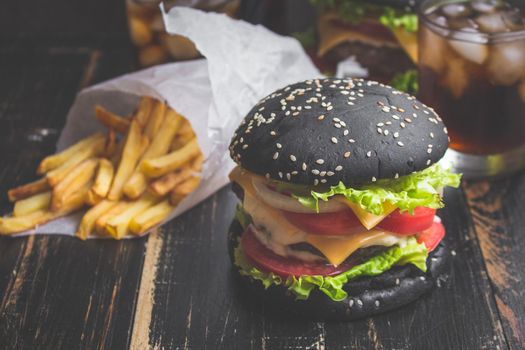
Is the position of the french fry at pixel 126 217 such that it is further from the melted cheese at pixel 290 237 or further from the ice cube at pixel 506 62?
the ice cube at pixel 506 62

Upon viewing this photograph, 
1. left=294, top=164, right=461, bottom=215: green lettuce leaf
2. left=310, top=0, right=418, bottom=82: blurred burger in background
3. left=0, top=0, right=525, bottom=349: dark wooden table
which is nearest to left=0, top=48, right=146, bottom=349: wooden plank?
left=0, top=0, right=525, bottom=349: dark wooden table

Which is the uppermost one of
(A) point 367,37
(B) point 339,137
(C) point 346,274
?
(B) point 339,137

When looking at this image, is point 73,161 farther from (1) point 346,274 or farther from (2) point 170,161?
(1) point 346,274

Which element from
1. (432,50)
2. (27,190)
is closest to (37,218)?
(27,190)

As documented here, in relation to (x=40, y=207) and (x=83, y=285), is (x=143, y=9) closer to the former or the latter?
(x=40, y=207)

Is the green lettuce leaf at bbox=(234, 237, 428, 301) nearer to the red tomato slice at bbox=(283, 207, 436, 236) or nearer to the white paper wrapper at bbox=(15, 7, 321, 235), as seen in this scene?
the red tomato slice at bbox=(283, 207, 436, 236)

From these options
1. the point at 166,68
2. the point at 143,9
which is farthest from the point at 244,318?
the point at 143,9
